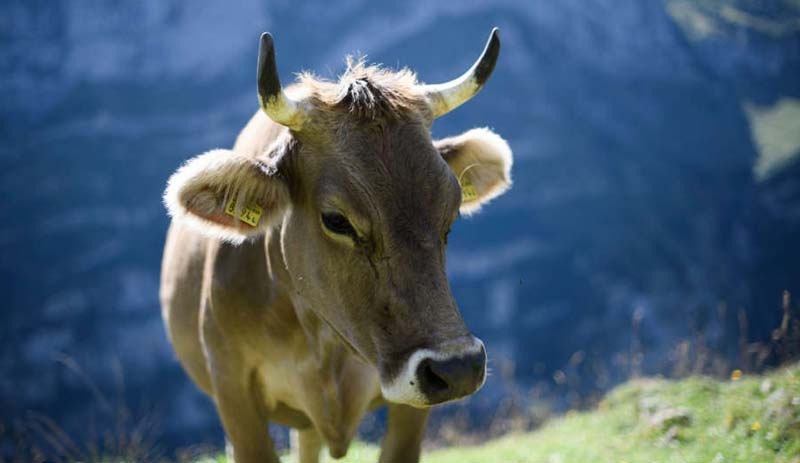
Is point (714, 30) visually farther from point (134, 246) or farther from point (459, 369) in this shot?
point (459, 369)

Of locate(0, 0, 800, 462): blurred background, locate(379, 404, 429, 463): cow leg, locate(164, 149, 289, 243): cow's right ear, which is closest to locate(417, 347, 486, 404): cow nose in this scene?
locate(164, 149, 289, 243): cow's right ear

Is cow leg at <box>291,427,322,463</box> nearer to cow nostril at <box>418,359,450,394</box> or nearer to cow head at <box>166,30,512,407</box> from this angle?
cow head at <box>166,30,512,407</box>

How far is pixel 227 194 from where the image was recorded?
4.51m

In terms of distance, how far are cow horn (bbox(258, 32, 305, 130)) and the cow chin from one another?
1.36 metres

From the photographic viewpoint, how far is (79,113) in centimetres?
5856

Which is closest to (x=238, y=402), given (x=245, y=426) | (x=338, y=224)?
(x=245, y=426)

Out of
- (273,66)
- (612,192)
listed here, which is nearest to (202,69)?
(612,192)

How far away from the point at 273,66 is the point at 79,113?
58.3m

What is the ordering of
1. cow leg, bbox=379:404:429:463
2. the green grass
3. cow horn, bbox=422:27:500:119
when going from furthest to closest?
the green grass < cow leg, bbox=379:404:429:463 < cow horn, bbox=422:27:500:119

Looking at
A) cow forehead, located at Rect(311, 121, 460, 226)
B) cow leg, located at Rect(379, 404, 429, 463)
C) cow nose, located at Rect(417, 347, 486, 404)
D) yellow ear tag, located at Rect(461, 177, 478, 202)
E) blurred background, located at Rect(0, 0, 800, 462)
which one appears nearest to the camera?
cow nose, located at Rect(417, 347, 486, 404)

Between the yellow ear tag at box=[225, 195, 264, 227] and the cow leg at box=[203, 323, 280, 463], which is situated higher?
the yellow ear tag at box=[225, 195, 264, 227]

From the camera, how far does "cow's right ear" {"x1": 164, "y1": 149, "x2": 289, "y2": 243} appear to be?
4441mm

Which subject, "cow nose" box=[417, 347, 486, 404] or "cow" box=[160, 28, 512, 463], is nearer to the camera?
"cow nose" box=[417, 347, 486, 404]

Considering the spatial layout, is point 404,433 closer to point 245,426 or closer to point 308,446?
point 245,426
